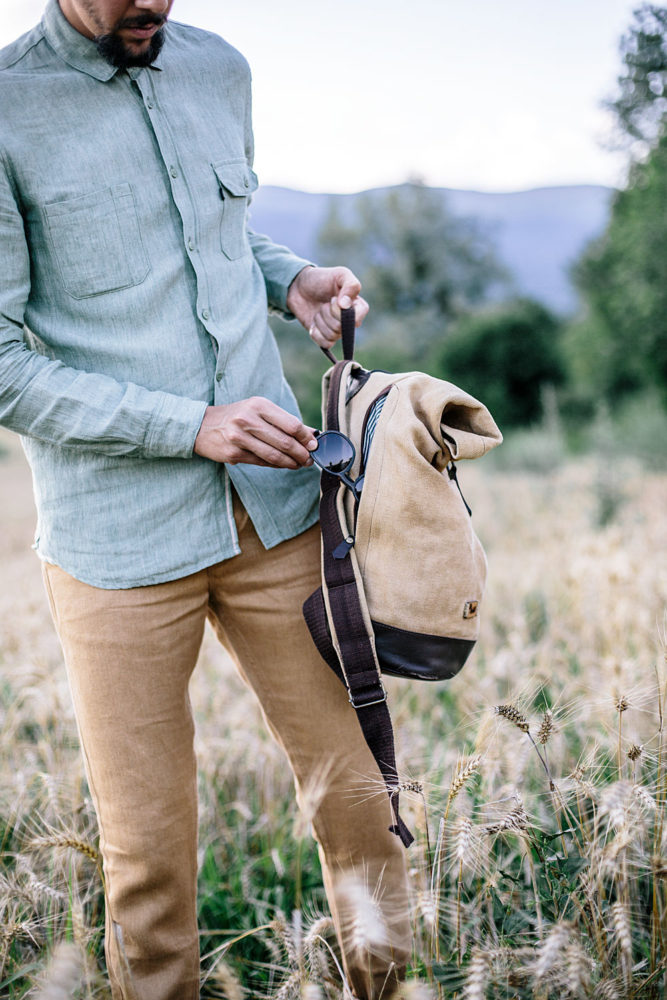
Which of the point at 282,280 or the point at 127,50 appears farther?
the point at 282,280

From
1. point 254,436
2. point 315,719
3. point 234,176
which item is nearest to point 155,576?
point 254,436

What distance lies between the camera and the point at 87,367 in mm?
1754

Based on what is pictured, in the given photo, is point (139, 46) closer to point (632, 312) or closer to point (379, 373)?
point (379, 373)

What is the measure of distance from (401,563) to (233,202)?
968mm

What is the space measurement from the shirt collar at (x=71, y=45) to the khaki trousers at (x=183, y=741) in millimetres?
1038

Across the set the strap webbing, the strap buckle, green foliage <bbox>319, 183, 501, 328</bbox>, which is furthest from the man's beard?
green foliage <bbox>319, 183, 501, 328</bbox>

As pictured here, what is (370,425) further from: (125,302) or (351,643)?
(125,302)

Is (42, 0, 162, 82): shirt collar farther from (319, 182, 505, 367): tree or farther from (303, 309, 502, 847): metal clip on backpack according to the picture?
(319, 182, 505, 367): tree

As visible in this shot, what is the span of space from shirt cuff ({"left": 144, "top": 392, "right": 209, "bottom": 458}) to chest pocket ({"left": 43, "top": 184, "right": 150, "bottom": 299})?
0.28m

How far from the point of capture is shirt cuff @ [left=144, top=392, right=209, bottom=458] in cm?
167

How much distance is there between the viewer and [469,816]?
2.05 meters

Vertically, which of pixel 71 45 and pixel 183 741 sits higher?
pixel 71 45

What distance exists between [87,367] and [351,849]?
1296 millimetres

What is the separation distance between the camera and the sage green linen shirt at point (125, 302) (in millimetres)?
1640
